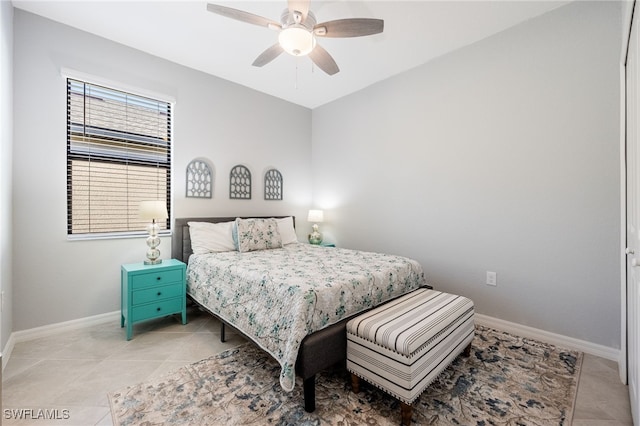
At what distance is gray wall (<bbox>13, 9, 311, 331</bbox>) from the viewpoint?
2355 mm

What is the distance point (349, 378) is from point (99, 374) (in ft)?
5.62

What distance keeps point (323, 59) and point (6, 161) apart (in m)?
2.61

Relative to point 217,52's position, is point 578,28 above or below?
below

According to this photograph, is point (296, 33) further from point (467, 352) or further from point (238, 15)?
point (467, 352)

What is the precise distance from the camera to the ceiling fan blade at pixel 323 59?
2293 millimetres

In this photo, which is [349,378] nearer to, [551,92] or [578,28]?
[551,92]

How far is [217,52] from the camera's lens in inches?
116

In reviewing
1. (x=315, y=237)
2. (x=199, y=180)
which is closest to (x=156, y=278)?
(x=199, y=180)

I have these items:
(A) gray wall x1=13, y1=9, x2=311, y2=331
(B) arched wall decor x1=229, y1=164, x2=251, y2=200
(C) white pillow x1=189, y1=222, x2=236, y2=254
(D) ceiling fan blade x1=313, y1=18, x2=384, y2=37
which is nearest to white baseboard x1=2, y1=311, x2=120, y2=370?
(A) gray wall x1=13, y1=9, x2=311, y2=331

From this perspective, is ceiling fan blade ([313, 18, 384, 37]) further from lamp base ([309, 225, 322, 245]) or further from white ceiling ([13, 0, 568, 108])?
lamp base ([309, 225, 322, 245])

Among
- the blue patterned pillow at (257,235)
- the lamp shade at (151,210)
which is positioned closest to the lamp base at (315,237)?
the blue patterned pillow at (257,235)

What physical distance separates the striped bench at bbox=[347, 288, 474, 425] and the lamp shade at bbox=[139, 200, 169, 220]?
208 centimetres

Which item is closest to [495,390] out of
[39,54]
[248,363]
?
[248,363]

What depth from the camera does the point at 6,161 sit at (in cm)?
211
